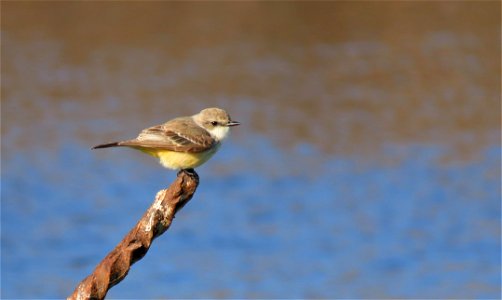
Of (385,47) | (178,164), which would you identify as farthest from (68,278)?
(385,47)

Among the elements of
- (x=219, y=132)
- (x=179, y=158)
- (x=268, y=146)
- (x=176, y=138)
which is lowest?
(x=179, y=158)

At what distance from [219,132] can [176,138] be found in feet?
1.89

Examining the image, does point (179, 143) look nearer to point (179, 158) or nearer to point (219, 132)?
point (179, 158)

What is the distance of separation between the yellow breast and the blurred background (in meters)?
7.34

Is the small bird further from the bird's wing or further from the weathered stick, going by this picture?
the weathered stick

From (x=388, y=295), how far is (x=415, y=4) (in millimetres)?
16730

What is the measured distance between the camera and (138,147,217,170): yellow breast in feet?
24.8

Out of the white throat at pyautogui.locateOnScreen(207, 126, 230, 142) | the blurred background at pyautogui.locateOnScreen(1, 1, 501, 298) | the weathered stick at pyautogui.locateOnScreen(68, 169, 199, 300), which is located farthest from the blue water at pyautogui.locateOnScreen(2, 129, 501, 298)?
the weathered stick at pyautogui.locateOnScreen(68, 169, 199, 300)

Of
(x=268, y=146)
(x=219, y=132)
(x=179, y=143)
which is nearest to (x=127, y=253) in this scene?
(x=179, y=143)

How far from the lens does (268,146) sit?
20.2m

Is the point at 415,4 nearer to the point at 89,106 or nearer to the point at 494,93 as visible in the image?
the point at 494,93

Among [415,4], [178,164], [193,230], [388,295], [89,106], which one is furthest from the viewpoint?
[415,4]

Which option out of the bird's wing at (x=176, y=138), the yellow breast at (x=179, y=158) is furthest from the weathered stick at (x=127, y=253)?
the yellow breast at (x=179, y=158)

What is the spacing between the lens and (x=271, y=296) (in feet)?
48.7
